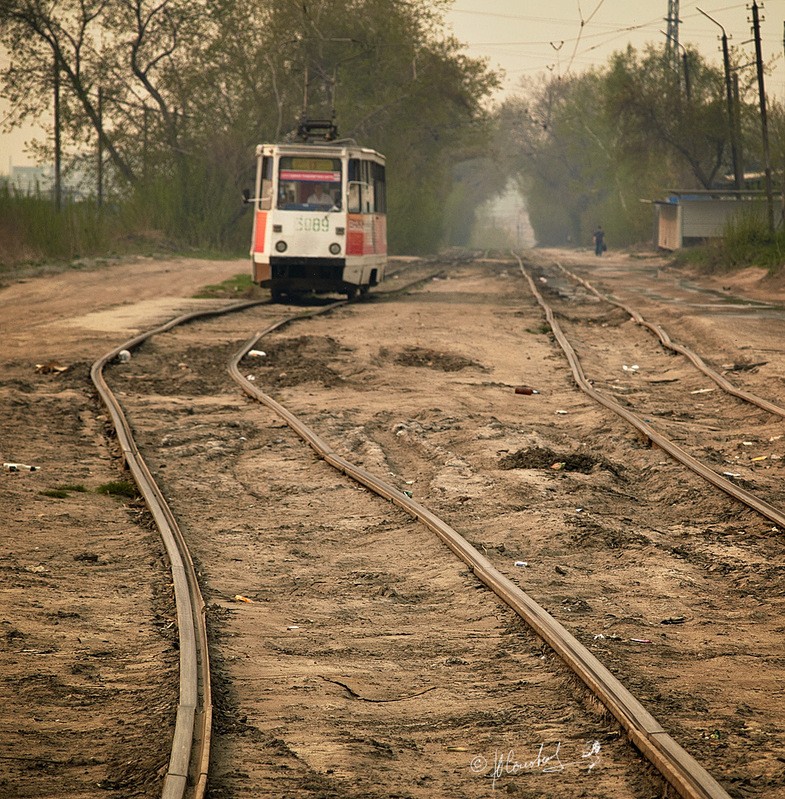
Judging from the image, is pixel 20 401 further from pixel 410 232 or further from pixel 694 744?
pixel 410 232

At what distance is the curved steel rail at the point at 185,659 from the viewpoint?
4.22 metres

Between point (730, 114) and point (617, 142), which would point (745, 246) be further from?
point (617, 142)

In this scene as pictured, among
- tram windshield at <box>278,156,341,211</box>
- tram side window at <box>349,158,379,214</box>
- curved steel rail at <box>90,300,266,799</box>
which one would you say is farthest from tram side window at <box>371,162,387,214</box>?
curved steel rail at <box>90,300,266,799</box>

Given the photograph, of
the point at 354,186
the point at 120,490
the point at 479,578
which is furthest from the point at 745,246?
the point at 479,578

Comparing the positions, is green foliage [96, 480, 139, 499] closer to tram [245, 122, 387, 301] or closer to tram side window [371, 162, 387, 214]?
tram [245, 122, 387, 301]

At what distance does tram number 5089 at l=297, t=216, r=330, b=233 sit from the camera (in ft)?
78.9

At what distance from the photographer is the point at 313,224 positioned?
24.1 m

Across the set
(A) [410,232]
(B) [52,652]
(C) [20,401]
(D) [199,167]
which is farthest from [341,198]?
(A) [410,232]

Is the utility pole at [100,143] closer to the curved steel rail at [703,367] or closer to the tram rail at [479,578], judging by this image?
the curved steel rail at [703,367]

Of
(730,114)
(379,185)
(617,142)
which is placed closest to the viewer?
(379,185)

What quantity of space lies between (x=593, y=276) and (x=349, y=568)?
120 feet

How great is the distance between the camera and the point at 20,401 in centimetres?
1249

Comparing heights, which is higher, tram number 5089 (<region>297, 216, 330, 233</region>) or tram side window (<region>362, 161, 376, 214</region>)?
tram side window (<region>362, 161, 376, 214</region>)

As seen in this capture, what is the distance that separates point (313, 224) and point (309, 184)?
81 centimetres
